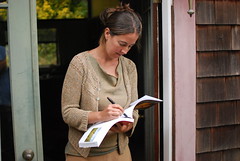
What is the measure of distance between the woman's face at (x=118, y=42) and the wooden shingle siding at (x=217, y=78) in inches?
31.0

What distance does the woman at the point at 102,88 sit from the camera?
184 cm

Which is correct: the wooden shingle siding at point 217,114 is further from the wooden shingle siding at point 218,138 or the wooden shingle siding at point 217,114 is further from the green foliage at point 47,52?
the green foliage at point 47,52

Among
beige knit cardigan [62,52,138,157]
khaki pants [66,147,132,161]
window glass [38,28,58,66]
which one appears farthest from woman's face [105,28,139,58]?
window glass [38,28,58,66]

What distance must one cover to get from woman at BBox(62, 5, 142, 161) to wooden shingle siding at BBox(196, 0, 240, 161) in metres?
0.77

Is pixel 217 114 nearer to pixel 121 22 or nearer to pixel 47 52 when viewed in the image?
pixel 121 22

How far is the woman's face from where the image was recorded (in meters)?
1.88

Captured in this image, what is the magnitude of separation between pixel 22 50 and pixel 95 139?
0.79 metres

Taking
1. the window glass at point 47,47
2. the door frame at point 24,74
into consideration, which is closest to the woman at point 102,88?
the door frame at point 24,74

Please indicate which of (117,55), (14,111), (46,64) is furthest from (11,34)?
(46,64)

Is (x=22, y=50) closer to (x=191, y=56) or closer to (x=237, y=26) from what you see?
(x=191, y=56)

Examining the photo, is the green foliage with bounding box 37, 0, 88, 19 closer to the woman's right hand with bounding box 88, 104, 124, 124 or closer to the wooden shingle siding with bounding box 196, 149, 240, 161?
the wooden shingle siding with bounding box 196, 149, 240, 161

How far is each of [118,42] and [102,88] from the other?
285 mm

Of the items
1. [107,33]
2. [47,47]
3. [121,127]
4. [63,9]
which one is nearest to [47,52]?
[47,47]

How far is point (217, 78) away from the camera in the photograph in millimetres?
2570
